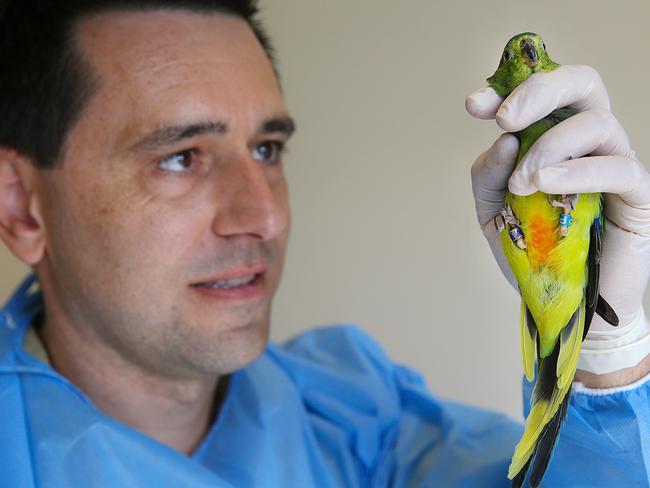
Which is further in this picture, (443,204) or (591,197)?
(443,204)

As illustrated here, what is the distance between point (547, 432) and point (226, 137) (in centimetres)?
69

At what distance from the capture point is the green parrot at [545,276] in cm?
67

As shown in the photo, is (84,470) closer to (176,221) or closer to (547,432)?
(176,221)

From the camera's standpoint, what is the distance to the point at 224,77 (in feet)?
3.76

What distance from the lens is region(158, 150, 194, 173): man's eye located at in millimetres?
1123

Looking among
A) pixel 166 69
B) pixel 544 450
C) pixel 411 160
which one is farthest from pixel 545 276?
pixel 166 69

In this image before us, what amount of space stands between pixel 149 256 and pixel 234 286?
150 mm

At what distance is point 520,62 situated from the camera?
0.68m

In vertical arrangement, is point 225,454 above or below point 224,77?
below

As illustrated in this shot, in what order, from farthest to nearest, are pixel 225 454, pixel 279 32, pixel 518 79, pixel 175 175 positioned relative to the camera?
pixel 279 32 → pixel 225 454 → pixel 175 175 → pixel 518 79

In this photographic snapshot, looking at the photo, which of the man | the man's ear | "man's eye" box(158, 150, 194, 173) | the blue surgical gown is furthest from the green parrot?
the man's ear

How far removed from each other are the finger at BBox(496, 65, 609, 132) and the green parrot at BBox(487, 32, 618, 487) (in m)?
0.02

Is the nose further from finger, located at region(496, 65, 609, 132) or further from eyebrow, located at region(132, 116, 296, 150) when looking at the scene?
finger, located at region(496, 65, 609, 132)

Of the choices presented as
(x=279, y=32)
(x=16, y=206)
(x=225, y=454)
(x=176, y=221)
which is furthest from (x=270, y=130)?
(x=225, y=454)
